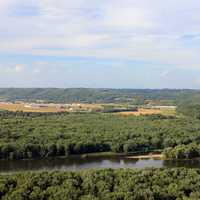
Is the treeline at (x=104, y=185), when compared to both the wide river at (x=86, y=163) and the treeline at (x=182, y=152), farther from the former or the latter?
the treeline at (x=182, y=152)

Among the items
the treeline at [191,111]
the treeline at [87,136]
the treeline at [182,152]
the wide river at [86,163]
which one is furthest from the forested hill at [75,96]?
the wide river at [86,163]

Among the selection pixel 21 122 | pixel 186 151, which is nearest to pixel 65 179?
pixel 186 151

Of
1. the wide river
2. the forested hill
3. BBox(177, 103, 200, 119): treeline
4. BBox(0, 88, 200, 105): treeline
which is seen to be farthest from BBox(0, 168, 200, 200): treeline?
the forested hill

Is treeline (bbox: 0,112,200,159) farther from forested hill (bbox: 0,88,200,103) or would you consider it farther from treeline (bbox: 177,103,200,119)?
forested hill (bbox: 0,88,200,103)

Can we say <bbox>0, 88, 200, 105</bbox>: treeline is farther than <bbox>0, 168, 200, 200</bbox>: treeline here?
Yes

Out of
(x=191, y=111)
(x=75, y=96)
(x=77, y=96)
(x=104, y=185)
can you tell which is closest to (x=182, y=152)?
(x=104, y=185)

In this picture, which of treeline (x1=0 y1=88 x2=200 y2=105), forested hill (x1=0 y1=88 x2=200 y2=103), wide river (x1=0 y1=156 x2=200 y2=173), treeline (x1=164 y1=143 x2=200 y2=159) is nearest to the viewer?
wide river (x1=0 y1=156 x2=200 y2=173)
